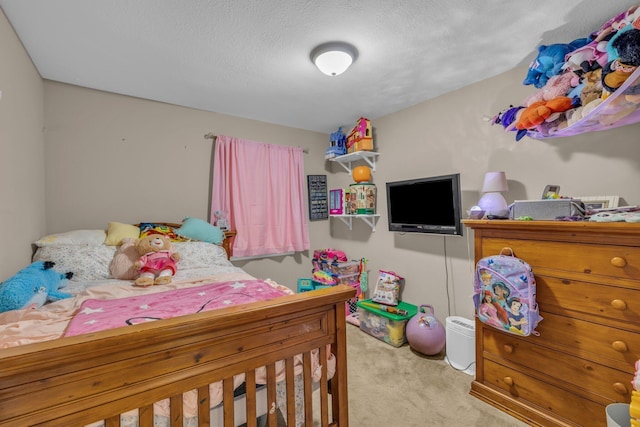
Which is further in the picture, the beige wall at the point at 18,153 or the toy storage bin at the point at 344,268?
the toy storage bin at the point at 344,268

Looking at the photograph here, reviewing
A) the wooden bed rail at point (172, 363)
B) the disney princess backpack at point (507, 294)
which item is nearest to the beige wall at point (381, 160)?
the disney princess backpack at point (507, 294)

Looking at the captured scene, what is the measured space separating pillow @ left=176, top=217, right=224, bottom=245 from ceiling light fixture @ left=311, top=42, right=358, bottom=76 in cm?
170

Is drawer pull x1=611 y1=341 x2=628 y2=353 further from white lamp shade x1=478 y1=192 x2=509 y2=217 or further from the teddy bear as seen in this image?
the teddy bear

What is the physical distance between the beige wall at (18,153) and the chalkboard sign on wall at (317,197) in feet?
8.21

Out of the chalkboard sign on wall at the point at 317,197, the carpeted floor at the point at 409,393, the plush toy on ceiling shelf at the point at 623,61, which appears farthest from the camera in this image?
the chalkboard sign on wall at the point at 317,197

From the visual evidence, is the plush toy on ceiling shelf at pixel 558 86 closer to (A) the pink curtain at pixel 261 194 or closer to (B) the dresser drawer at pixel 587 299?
(B) the dresser drawer at pixel 587 299

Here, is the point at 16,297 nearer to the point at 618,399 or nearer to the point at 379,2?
the point at 379,2

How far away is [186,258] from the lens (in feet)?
7.40

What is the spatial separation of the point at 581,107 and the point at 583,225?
64 cm

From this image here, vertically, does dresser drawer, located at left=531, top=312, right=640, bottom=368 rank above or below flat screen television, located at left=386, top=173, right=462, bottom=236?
below

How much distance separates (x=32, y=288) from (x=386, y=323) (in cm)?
248

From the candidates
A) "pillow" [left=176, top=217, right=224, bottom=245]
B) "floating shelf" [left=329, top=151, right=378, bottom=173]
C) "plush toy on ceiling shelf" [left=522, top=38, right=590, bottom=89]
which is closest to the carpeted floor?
"pillow" [left=176, top=217, right=224, bottom=245]

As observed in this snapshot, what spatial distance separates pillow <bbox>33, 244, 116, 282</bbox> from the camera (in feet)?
6.13

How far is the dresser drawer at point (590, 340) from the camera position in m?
1.30
